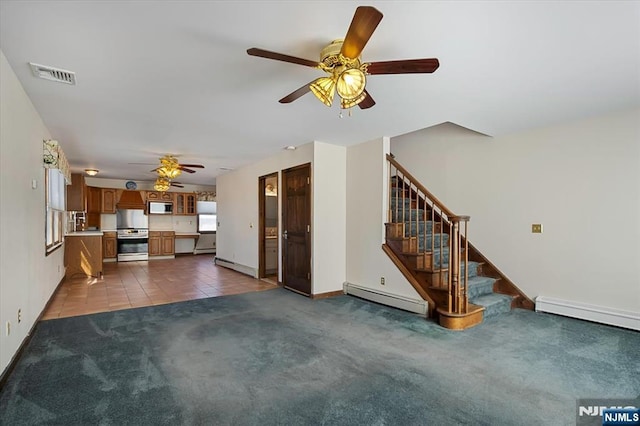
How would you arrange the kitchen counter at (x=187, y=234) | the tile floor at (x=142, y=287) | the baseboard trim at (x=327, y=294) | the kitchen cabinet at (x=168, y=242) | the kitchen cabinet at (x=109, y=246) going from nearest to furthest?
the tile floor at (x=142, y=287), the baseboard trim at (x=327, y=294), the kitchen cabinet at (x=109, y=246), the kitchen cabinet at (x=168, y=242), the kitchen counter at (x=187, y=234)

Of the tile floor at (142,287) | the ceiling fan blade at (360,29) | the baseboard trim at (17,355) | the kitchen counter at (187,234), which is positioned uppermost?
the ceiling fan blade at (360,29)

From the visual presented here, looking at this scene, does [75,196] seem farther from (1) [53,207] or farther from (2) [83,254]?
(1) [53,207]

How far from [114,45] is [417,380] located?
3.37 metres

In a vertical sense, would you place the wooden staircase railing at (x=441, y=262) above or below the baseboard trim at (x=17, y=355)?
above

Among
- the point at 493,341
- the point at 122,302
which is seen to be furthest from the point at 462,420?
the point at 122,302

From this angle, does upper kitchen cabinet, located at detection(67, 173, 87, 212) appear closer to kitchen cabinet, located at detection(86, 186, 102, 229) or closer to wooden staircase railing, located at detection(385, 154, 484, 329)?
kitchen cabinet, located at detection(86, 186, 102, 229)

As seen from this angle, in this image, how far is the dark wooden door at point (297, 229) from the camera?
5137 millimetres

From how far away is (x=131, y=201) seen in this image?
9.27 m

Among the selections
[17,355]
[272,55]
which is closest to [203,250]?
[17,355]

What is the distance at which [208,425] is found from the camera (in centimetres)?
190

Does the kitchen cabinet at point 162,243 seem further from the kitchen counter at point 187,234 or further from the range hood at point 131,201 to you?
the range hood at point 131,201

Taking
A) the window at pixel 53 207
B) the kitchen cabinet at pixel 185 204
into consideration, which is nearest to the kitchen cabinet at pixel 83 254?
A: the window at pixel 53 207

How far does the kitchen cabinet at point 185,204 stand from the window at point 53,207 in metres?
4.25

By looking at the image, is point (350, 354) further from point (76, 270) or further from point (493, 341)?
point (76, 270)
